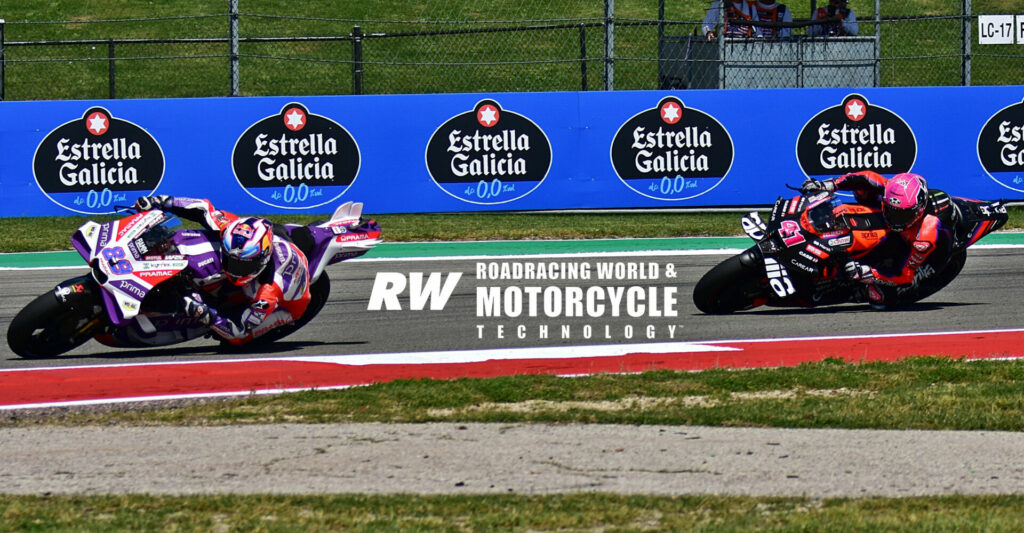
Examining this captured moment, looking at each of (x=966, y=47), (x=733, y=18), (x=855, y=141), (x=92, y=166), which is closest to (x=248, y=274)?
(x=92, y=166)

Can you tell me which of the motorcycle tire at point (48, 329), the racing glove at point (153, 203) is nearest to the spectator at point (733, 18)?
the racing glove at point (153, 203)

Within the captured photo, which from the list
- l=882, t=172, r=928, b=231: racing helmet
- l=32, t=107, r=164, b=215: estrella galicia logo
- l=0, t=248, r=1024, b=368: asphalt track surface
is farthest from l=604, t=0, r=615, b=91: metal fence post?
l=882, t=172, r=928, b=231: racing helmet

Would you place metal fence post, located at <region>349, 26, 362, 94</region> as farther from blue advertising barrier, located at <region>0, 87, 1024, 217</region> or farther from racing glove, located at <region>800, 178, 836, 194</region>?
racing glove, located at <region>800, 178, 836, 194</region>

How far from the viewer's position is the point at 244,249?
888 cm

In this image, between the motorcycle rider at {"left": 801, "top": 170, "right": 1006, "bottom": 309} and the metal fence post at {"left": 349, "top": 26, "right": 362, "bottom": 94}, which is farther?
the metal fence post at {"left": 349, "top": 26, "right": 362, "bottom": 94}

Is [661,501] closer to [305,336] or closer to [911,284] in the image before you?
[305,336]

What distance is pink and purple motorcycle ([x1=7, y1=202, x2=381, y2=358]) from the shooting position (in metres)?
8.65

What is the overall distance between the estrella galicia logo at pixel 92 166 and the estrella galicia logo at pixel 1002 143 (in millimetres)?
10789

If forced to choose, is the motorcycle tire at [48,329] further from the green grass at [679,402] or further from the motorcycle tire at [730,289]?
the motorcycle tire at [730,289]

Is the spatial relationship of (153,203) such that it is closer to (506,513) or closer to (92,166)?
(506,513)

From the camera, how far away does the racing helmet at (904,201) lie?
10.4 metres

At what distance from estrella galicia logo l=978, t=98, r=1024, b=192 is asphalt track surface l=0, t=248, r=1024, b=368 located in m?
5.18

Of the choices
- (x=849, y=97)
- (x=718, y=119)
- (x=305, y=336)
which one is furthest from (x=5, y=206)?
(x=849, y=97)

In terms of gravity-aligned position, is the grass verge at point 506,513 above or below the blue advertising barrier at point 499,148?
below
